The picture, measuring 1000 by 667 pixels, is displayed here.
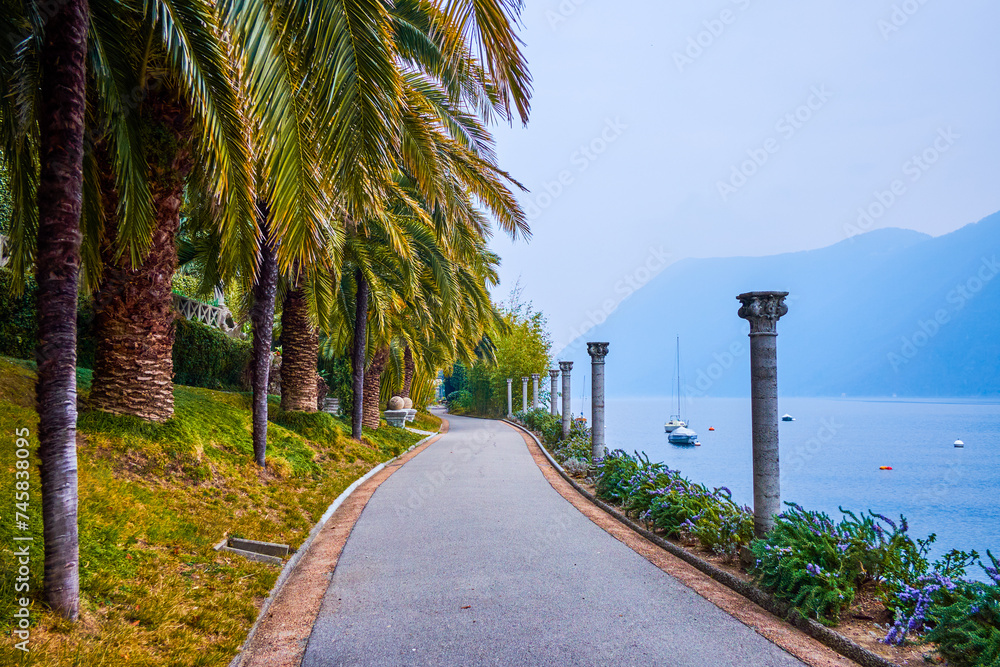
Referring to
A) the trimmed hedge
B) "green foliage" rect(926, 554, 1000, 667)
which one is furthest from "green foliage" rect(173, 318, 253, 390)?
"green foliage" rect(926, 554, 1000, 667)

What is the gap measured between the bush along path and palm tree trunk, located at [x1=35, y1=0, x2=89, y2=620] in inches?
201

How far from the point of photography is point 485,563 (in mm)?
5973

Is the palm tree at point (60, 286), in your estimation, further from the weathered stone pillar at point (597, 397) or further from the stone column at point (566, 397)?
the stone column at point (566, 397)

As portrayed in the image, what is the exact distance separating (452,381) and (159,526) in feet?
170

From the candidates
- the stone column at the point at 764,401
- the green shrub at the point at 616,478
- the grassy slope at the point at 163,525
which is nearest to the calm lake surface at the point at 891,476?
the green shrub at the point at 616,478

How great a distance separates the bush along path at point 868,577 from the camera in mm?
3705

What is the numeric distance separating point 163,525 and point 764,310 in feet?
20.9

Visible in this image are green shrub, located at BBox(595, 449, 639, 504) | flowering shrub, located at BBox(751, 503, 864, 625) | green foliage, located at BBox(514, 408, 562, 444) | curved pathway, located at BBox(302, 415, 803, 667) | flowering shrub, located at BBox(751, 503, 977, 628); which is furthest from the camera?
green foliage, located at BBox(514, 408, 562, 444)

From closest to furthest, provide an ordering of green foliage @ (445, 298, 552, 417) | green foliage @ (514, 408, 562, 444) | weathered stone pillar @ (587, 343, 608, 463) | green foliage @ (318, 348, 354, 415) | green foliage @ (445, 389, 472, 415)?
weathered stone pillar @ (587, 343, 608, 463) → green foliage @ (514, 408, 562, 444) → green foliage @ (318, 348, 354, 415) → green foliage @ (445, 298, 552, 417) → green foliage @ (445, 389, 472, 415)

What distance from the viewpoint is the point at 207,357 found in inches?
619

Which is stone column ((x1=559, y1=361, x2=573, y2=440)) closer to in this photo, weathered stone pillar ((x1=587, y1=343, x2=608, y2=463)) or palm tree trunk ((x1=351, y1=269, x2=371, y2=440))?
weathered stone pillar ((x1=587, y1=343, x2=608, y2=463))

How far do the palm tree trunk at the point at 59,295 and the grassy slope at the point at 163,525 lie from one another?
0.30 m

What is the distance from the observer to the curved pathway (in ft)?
12.8

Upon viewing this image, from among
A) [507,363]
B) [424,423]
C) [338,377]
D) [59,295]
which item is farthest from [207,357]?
[507,363]
